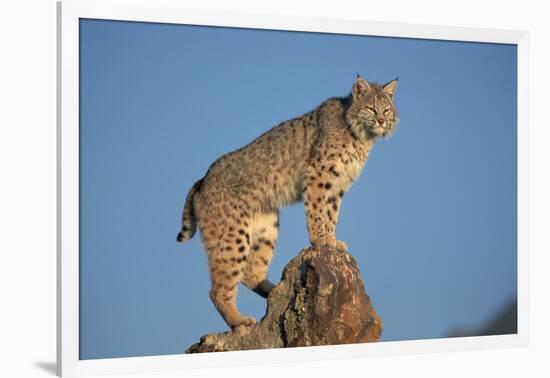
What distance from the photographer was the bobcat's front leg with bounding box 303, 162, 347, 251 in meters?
9.42

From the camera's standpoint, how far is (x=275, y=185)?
9773mm

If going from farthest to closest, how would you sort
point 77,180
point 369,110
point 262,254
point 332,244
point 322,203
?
1. point 262,254
2. point 369,110
3. point 322,203
4. point 332,244
5. point 77,180

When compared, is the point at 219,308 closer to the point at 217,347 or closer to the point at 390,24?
the point at 217,347

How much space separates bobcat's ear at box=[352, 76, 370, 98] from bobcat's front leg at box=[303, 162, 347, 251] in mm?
796

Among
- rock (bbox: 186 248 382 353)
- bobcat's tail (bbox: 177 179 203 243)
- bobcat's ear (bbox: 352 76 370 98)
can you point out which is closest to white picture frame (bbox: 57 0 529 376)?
rock (bbox: 186 248 382 353)

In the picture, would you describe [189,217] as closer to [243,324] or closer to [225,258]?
[225,258]

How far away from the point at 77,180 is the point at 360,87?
10.3 feet

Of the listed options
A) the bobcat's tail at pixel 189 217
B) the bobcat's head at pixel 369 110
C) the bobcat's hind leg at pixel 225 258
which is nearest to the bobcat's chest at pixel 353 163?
the bobcat's head at pixel 369 110

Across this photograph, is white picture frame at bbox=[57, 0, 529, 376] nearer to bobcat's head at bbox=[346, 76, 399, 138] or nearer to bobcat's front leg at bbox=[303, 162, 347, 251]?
bobcat's head at bbox=[346, 76, 399, 138]

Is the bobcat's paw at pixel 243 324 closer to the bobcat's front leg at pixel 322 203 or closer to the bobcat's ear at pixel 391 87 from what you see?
the bobcat's front leg at pixel 322 203

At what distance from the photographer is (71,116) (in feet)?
27.2

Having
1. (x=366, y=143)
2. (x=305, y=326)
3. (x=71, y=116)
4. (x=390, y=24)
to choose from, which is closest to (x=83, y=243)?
(x=71, y=116)

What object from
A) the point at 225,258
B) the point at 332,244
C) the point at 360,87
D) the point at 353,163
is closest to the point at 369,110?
the point at 360,87

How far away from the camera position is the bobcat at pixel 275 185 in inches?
374
